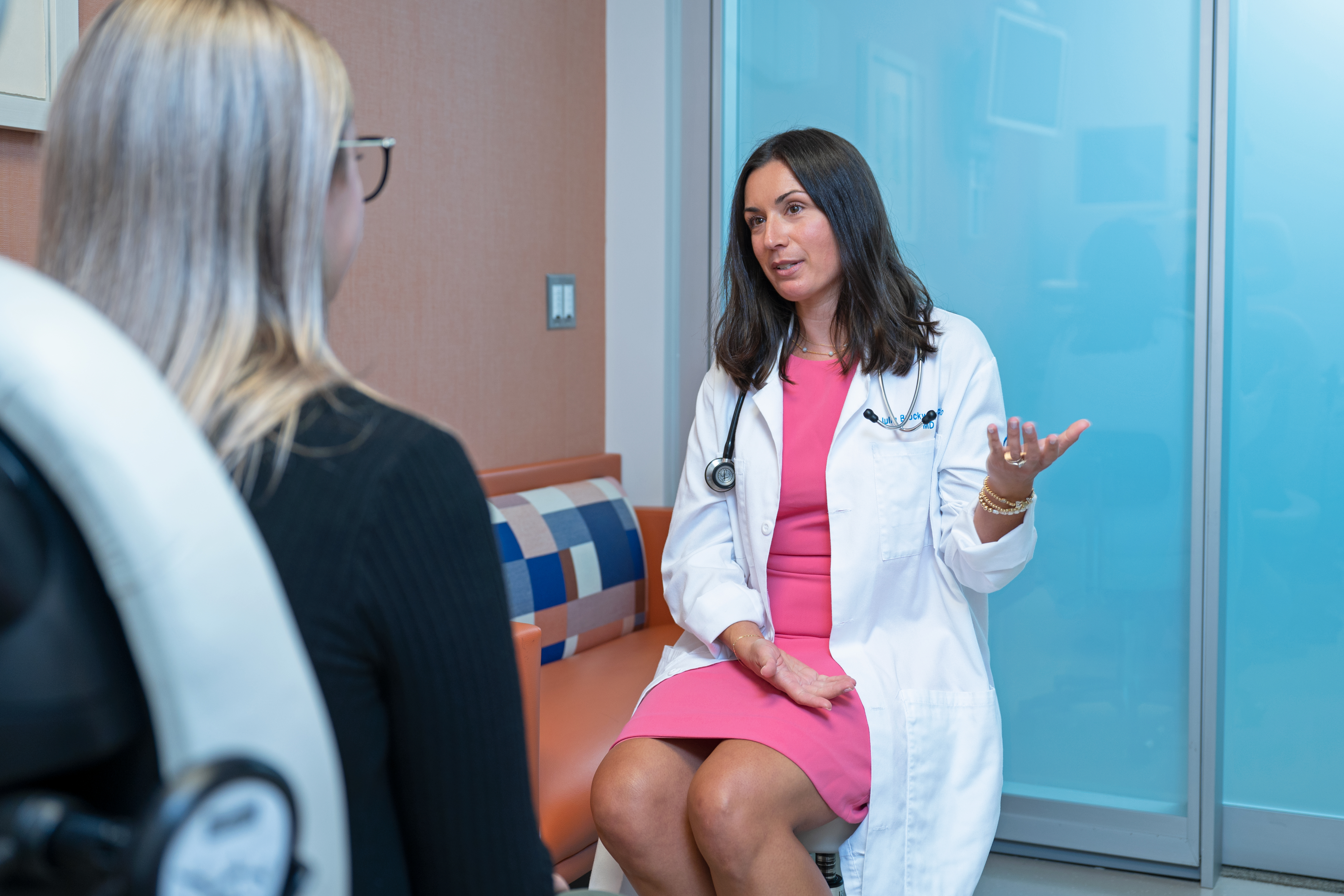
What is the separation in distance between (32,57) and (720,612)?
1.21 meters

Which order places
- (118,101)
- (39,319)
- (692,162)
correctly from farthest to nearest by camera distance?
(692,162) < (118,101) < (39,319)

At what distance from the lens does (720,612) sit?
1623 millimetres

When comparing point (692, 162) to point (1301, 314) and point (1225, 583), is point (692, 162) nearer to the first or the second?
point (1301, 314)

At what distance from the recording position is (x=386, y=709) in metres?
0.62

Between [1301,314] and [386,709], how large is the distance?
2037 millimetres

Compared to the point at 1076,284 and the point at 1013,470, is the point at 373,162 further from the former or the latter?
the point at 1076,284

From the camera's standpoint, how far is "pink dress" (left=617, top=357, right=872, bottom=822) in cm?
144

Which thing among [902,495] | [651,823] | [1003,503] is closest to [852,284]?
[902,495]

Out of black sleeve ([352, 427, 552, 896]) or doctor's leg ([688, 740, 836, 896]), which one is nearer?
black sleeve ([352, 427, 552, 896])

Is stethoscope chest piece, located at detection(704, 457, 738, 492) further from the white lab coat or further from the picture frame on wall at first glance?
the picture frame on wall

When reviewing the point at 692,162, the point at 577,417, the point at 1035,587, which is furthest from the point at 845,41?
the point at 1035,587

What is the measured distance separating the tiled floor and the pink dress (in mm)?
825

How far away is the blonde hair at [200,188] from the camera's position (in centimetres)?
61

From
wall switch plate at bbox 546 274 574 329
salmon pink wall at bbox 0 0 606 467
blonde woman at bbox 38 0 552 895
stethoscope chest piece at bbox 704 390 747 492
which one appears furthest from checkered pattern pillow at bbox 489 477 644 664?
blonde woman at bbox 38 0 552 895
